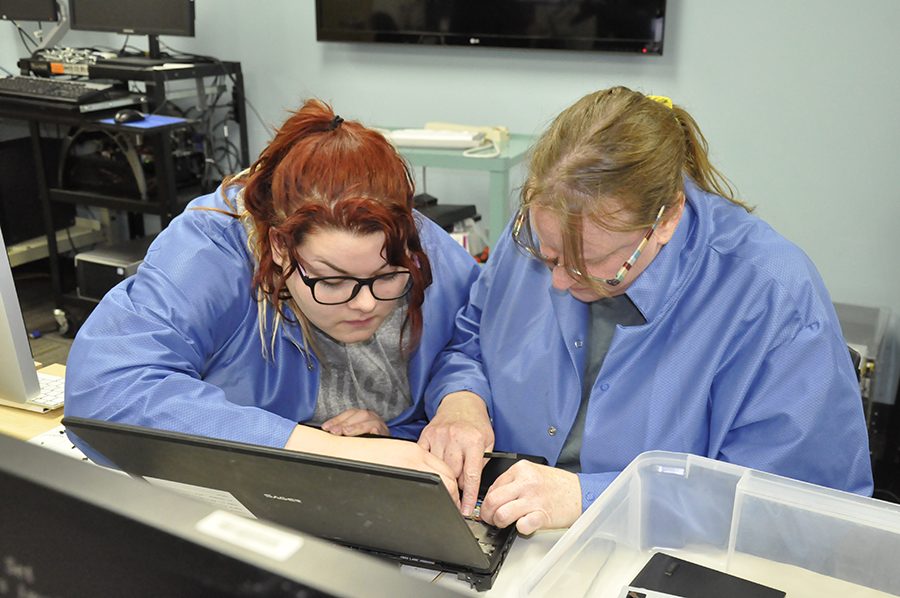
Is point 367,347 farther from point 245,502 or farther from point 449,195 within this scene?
point 449,195

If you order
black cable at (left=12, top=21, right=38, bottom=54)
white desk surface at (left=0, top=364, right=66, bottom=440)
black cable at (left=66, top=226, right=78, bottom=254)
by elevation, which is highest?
black cable at (left=12, top=21, right=38, bottom=54)

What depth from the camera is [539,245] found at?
1.25m

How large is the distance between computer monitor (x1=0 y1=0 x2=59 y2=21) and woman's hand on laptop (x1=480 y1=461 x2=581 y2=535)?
334cm

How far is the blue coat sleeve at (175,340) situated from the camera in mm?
1166

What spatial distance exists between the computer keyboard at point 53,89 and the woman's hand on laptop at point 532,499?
2.62 metres

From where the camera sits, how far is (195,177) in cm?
356

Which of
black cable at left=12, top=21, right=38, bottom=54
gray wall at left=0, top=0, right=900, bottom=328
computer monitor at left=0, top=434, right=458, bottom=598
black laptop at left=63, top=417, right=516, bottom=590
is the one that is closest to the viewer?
computer monitor at left=0, top=434, right=458, bottom=598

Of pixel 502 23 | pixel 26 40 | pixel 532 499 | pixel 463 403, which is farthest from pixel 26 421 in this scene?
pixel 26 40

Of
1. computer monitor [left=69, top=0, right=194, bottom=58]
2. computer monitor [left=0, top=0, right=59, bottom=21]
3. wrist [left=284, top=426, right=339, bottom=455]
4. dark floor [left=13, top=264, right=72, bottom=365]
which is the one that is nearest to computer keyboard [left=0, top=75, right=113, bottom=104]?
computer monitor [left=69, top=0, right=194, bottom=58]

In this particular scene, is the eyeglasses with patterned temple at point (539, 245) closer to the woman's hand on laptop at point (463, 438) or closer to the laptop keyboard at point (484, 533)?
the woman's hand on laptop at point (463, 438)

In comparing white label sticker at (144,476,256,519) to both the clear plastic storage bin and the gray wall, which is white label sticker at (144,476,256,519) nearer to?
the clear plastic storage bin

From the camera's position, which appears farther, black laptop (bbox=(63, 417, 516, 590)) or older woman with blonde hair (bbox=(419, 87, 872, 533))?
older woman with blonde hair (bbox=(419, 87, 872, 533))

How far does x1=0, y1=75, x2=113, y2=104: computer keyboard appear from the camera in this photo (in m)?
3.13

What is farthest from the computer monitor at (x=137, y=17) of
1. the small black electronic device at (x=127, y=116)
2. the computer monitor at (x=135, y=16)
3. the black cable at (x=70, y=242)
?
the black cable at (x=70, y=242)
